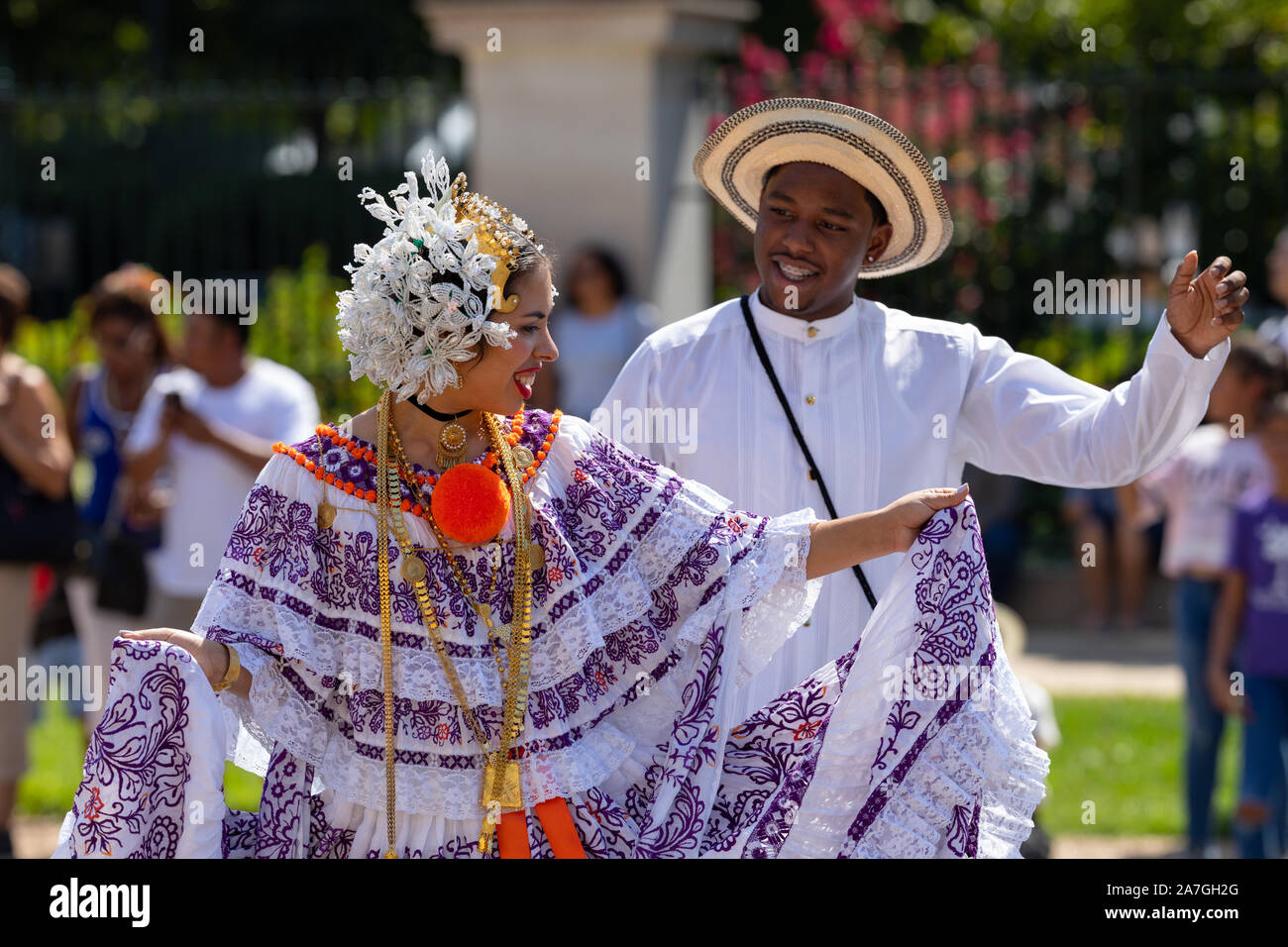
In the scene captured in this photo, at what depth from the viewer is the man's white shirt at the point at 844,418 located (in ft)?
13.7

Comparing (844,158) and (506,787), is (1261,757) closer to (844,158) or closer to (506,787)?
(844,158)

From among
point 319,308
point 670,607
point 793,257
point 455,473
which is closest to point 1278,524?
point 793,257

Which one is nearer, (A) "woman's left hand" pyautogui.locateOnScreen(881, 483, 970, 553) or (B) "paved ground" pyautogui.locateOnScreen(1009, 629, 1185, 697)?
(A) "woman's left hand" pyautogui.locateOnScreen(881, 483, 970, 553)

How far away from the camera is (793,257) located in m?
4.18

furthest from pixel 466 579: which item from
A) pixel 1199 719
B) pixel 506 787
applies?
pixel 1199 719

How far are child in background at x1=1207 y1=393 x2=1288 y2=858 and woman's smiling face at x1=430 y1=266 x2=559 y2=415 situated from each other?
3564 millimetres

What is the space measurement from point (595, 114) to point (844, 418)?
499 centimetres

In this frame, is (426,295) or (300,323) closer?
(426,295)

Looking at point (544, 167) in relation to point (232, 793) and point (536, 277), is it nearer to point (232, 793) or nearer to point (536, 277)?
point (232, 793)

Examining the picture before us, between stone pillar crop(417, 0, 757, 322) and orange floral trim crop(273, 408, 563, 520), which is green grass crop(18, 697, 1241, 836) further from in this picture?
orange floral trim crop(273, 408, 563, 520)

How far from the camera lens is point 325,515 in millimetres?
3467

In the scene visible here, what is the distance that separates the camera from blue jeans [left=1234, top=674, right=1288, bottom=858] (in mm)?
6406

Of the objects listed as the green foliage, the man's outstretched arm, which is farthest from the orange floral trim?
the green foliage

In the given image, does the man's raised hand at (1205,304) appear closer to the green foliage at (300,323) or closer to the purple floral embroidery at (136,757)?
the purple floral embroidery at (136,757)
